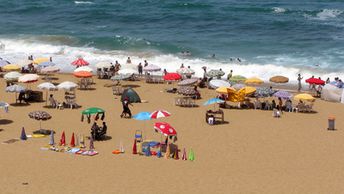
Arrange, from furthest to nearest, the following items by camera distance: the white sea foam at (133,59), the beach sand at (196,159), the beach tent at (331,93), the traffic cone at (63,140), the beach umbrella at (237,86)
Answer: the white sea foam at (133,59)
the beach tent at (331,93)
the beach umbrella at (237,86)
the traffic cone at (63,140)
the beach sand at (196,159)

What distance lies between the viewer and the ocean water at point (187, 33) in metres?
43.4

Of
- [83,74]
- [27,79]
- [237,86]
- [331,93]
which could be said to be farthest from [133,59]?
[331,93]

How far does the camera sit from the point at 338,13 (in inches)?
2525

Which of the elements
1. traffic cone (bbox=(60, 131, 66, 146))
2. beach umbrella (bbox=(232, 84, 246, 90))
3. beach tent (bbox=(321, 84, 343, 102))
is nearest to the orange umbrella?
beach umbrella (bbox=(232, 84, 246, 90))

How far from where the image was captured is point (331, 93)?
3031 cm

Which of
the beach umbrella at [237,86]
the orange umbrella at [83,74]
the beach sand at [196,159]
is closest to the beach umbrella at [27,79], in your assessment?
the beach sand at [196,159]

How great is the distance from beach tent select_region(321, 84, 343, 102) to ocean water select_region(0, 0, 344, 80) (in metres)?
8.15

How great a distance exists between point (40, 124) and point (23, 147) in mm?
3018

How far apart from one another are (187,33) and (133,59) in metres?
11.6

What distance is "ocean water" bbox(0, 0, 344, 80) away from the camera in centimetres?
4344

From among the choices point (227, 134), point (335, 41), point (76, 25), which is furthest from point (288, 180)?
point (76, 25)

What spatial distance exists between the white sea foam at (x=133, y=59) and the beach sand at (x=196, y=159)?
38.0 ft

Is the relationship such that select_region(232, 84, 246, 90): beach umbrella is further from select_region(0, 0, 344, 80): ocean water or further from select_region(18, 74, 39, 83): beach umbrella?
select_region(18, 74, 39, 83): beach umbrella

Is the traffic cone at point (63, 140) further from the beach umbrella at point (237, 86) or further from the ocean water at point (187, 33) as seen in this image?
the ocean water at point (187, 33)
